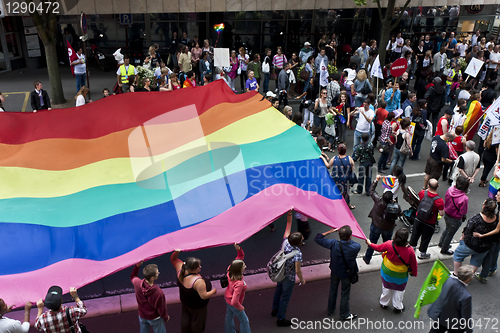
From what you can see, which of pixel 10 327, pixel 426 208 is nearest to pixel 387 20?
pixel 426 208

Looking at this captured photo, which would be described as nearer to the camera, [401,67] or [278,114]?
[278,114]

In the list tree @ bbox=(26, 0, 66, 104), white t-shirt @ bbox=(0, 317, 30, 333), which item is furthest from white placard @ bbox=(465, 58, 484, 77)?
white t-shirt @ bbox=(0, 317, 30, 333)

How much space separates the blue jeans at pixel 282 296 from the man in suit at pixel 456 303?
1.79 metres

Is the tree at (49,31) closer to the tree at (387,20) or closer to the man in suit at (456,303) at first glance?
the tree at (387,20)

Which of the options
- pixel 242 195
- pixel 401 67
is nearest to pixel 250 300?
pixel 242 195

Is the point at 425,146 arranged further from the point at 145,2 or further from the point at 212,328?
the point at 145,2

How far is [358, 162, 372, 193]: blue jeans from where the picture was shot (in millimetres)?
9408

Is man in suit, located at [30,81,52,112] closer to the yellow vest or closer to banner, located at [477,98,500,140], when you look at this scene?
the yellow vest

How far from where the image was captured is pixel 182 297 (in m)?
5.42

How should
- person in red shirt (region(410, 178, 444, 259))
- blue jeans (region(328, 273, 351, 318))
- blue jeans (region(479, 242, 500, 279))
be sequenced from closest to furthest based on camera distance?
1. blue jeans (region(328, 273, 351, 318))
2. blue jeans (region(479, 242, 500, 279))
3. person in red shirt (region(410, 178, 444, 259))

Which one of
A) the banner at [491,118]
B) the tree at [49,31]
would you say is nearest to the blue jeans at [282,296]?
the banner at [491,118]

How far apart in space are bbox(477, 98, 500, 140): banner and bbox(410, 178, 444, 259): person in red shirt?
322 centimetres

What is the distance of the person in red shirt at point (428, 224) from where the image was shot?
7.13 m

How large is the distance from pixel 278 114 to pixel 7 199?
5.31 meters
